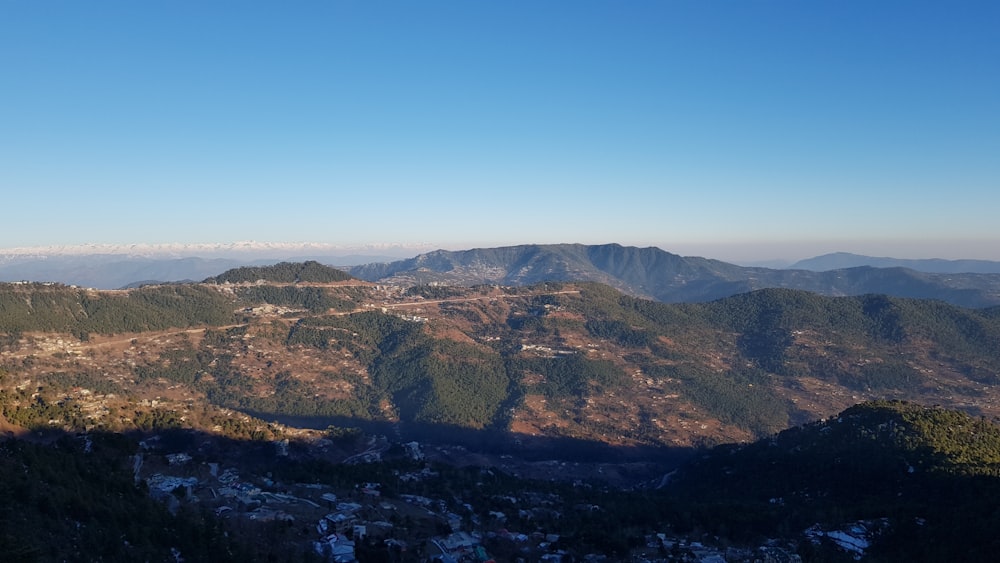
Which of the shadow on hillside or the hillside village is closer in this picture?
the hillside village

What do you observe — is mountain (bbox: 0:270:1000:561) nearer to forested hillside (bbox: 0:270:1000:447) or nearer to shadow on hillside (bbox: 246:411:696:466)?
shadow on hillside (bbox: 246:411:696:466)

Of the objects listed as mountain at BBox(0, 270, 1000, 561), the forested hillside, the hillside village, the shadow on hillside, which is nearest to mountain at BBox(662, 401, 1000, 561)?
mountain at BBox(0, 270, 1000, 561)

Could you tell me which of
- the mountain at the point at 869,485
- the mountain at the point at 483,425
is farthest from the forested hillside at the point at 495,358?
the mountain at the point at 869,485

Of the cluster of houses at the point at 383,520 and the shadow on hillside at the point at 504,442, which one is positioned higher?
the cluster of houses at the point at 383,520

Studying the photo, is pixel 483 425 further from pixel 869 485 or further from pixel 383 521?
pixel 383 521

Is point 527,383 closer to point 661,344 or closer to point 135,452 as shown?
point 661,344

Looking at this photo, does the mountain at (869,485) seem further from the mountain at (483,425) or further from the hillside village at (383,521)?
the hillside village at (383,521)

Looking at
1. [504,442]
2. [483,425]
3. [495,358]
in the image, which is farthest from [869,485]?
[495,358]

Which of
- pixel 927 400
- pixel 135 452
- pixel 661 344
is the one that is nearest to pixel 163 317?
pixel 135 452
